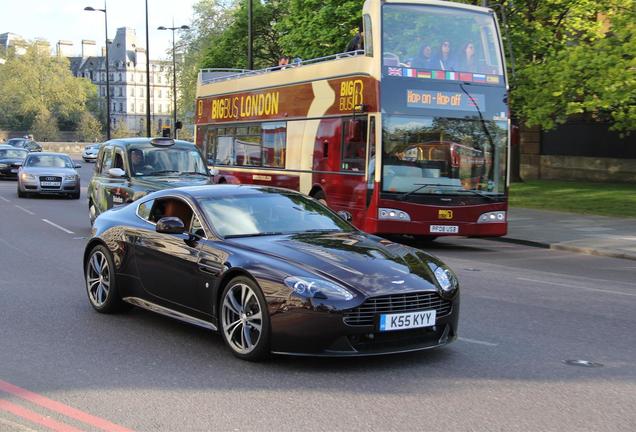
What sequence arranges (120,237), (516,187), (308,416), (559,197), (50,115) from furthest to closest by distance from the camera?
(50,115) → (516,187) → (559,197) → (120,237) → (308,416)

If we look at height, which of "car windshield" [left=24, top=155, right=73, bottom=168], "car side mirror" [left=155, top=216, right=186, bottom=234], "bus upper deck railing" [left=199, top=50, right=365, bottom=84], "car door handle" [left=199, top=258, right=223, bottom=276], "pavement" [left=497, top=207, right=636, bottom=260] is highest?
"bus upper deck railing" [left=199, top=50, right=365, bottom=84]

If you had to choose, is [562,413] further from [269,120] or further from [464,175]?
[269,120]

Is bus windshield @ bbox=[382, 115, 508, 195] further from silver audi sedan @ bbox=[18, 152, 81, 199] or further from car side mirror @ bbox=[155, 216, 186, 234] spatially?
silver audi sedan @ bbox=[18, 152, 81, 199]

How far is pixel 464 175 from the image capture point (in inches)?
634

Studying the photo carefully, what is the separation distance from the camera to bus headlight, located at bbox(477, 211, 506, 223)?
16234 mm

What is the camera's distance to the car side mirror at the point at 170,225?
25.4ft

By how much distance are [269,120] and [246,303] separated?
46.0 feet

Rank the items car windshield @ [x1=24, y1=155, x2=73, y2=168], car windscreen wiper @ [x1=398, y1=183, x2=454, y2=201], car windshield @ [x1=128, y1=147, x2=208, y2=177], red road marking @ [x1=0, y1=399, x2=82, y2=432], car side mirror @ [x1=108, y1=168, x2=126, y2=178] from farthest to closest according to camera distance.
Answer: car windshield @ [x1=24, y1=155, x2=73, y2=168], car windshield @ [x1=128, y1=147, x2=208, y2=177], car windscreen wiper @ [x1=398, y1=183, x2=454, y2=201], car side mirror @ [x1=108, y1=168, x2=126, y2=178], red road marking @ [x1=0, y1=399, x2=82, y2=432]

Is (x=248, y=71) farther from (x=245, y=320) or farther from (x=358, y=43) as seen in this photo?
(x=245, y=320)

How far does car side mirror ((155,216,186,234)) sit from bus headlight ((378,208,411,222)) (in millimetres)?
8214

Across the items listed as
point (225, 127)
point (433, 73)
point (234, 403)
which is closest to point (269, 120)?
point (225, 127)

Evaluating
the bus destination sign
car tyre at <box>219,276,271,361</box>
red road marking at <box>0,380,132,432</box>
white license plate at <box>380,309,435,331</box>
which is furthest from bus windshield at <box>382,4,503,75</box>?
red road marking at <box>0,380,132,432</box>

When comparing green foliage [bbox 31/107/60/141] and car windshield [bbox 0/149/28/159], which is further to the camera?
green foliage [bbox 31/107/60/141]

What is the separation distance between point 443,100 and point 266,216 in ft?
28.8
